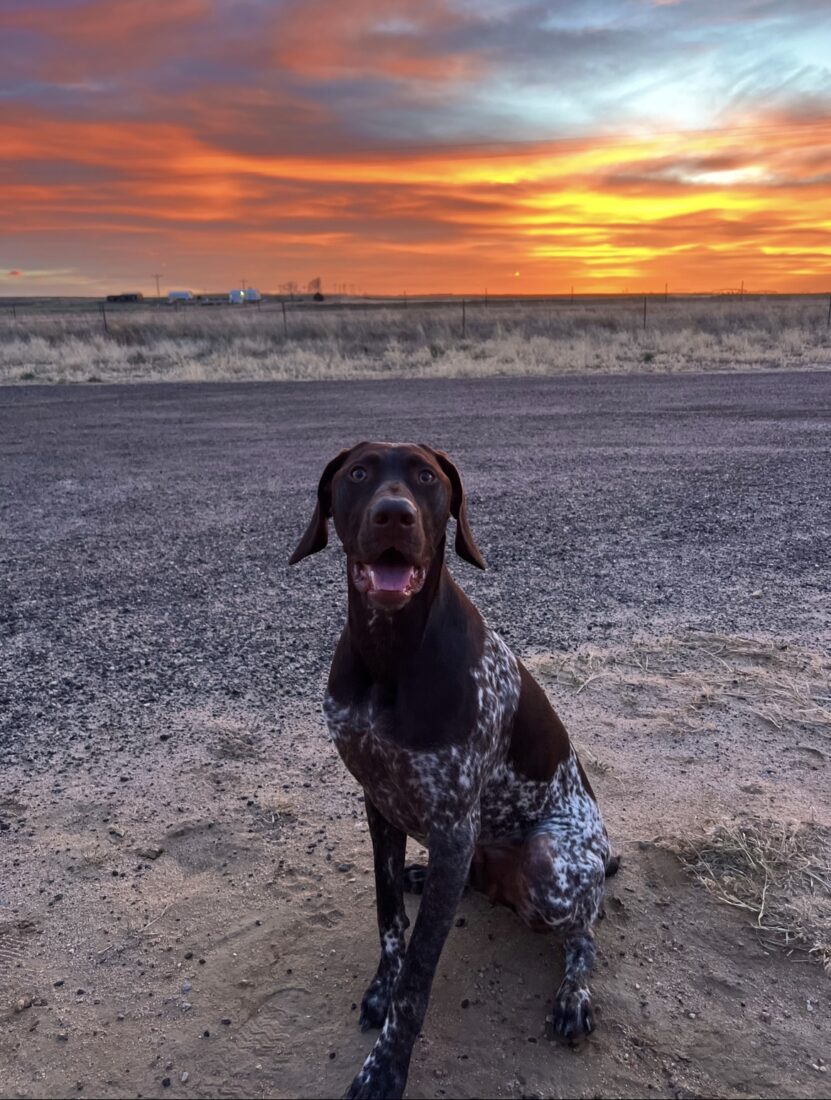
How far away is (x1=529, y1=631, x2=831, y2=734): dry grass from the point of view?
477cm

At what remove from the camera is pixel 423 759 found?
101 inches

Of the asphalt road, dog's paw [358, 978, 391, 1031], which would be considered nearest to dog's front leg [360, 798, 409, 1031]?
dog's paw [358, 978, 391, 1031]

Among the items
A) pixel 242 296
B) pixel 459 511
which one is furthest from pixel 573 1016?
pixel 242 296

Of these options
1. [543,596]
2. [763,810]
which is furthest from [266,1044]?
[543,596]

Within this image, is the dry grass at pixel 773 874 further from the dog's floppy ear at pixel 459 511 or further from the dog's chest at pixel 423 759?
the dog's floppy ear at pixel 459 511

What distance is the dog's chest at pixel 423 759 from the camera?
258 centimetres

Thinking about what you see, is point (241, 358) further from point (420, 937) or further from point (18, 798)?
point (420, 937)

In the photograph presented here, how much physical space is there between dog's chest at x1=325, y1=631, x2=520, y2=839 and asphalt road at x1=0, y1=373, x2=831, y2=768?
7.17ft

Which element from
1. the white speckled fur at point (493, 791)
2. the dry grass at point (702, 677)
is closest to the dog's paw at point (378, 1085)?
the white speckled fur at point (493, 791)

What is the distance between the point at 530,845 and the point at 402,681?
31.6 inches

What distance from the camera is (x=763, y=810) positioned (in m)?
3.91

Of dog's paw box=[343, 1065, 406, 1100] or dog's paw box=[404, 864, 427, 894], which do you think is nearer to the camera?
dog's paw box=[343, 1065, 406, 1100]

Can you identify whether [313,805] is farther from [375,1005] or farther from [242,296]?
[242,296]

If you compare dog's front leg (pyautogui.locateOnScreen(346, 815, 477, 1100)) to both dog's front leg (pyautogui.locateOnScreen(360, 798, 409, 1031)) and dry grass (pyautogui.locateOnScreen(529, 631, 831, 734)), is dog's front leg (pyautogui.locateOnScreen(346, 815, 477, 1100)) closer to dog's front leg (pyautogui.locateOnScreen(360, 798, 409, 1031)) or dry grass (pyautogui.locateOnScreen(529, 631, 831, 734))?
dog's front leg (pyautogui.locateOnScreen(360, 798, 409, 1031))
